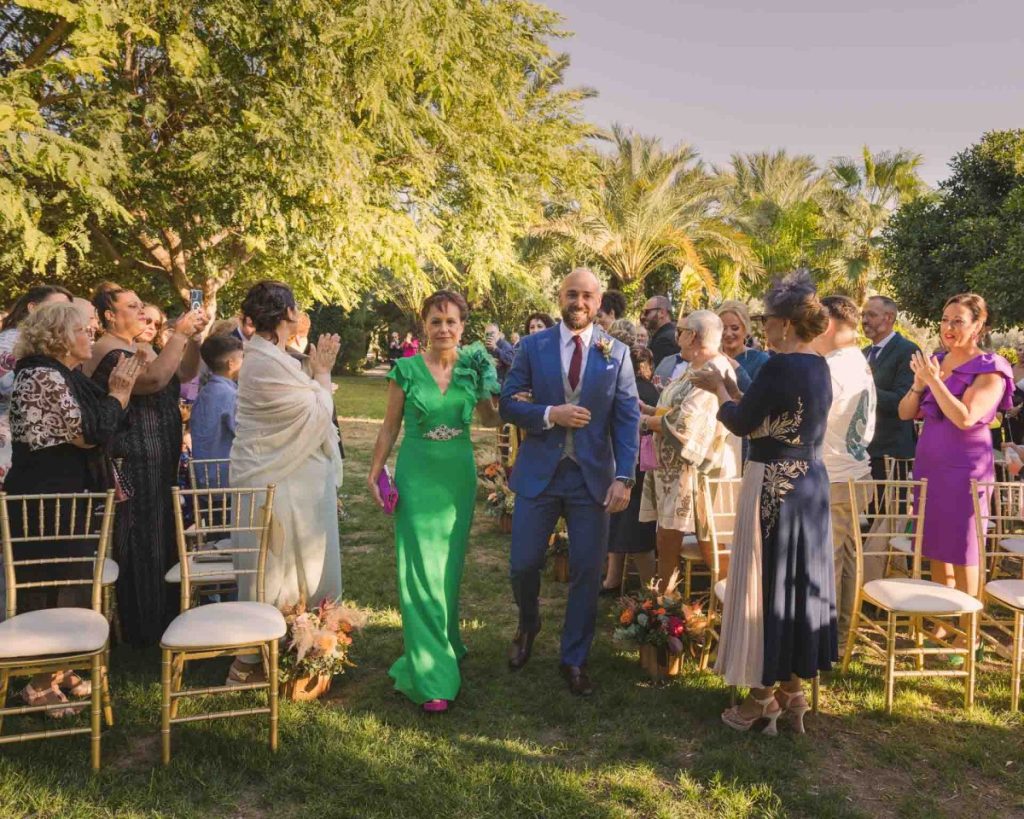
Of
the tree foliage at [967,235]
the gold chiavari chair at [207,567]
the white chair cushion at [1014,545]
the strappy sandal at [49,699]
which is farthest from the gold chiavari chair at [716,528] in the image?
the tree foliage at [967,235]

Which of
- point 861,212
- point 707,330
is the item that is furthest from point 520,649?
point 861,212

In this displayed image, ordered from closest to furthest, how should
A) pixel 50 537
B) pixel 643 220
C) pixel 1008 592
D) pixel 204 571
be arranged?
1. pixel 50 537
2. pixel 1008 592
3. pixel 204 571
4. pixel 643 220

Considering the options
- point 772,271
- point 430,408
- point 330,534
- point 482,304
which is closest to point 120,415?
point 330,534

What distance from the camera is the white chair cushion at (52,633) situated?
3.30 meters

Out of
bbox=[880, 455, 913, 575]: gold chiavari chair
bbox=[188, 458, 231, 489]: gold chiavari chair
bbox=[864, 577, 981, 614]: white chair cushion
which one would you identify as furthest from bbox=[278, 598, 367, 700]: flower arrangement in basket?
bbox=[880, 455, 913, 575]: gold chiavari chair

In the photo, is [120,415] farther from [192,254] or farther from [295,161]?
[192,254]

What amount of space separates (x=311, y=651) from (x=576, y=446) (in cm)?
190

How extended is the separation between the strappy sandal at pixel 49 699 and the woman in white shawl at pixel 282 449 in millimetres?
817

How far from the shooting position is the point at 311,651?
412cm

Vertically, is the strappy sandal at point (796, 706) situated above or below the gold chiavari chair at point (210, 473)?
below

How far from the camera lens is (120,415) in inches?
162

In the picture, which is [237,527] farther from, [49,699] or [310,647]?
[49,699]

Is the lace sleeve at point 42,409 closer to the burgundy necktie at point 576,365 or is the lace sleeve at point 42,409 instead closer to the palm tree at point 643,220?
the burgundy necktie at point 576,365

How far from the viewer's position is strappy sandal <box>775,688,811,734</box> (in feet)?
12.9
